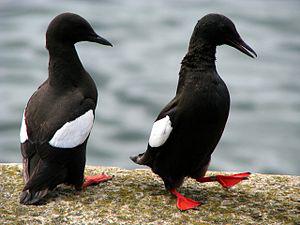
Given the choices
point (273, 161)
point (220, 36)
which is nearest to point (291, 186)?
point (220, 36)

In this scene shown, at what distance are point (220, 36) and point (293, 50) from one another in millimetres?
10053

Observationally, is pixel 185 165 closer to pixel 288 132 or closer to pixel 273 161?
pixel 273 161

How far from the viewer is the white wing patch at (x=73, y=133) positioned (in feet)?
19.7

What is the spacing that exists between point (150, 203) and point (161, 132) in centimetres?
57

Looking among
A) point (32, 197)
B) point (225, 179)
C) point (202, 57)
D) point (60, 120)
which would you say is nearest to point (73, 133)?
point (60, 120)

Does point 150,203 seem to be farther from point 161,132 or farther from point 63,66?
point 63,66

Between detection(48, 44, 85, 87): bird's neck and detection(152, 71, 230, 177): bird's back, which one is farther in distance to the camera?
detection(48, 44, 85, 87): bird's neck

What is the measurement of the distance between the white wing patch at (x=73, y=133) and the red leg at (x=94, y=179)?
500mm

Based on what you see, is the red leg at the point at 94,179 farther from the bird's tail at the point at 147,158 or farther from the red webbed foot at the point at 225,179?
the red webbed foot at the point at 225,179

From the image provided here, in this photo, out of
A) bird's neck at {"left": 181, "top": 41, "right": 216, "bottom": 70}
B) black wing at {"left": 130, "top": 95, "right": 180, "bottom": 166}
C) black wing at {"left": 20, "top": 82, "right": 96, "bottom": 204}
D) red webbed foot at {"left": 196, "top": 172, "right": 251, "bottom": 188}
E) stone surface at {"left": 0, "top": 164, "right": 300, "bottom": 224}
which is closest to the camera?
stone surface at {"left": 0, "top": 164, "right": 300, "bottom": 224}

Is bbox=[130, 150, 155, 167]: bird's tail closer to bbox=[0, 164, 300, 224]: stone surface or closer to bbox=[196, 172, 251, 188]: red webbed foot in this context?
bbox=[0, 164, 300, 224]: stone surface

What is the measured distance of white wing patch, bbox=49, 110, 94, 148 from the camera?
19.7 ft

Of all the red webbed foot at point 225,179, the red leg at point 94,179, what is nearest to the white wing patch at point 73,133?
the red leg at point 94,179

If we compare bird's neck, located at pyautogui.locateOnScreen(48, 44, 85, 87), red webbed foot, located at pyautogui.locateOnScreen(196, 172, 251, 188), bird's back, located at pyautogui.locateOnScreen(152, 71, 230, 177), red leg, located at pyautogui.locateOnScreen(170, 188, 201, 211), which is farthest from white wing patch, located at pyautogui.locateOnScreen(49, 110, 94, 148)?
red webbed foot, located at pyautogui.locateOnScreen(196, 172, 251, 188)
